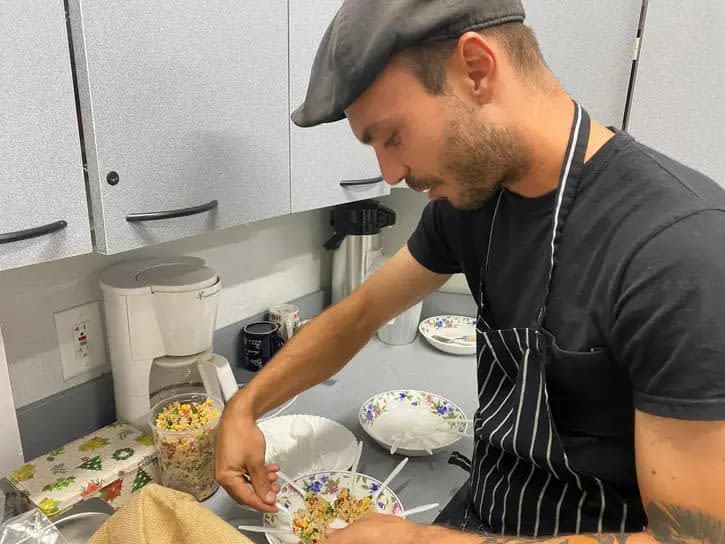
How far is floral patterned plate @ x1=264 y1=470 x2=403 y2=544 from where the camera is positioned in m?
0.95

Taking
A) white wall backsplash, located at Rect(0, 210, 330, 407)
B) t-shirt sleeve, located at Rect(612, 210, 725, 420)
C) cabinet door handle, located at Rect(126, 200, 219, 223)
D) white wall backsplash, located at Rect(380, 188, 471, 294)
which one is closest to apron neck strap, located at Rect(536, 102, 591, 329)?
t-shirt sleeve, located at Rect(612, 210, 725, 420)

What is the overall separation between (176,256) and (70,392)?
1.05ft

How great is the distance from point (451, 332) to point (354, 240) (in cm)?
38

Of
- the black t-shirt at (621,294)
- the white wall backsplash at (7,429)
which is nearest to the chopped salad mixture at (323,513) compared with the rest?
the black t-shirt at (621,294)

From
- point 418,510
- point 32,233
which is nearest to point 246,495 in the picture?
point 418,510

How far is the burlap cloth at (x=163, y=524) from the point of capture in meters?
0.70

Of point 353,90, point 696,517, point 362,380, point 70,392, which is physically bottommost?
point 362,380

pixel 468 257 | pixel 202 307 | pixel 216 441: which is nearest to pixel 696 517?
pixel 468 257

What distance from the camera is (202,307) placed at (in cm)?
104

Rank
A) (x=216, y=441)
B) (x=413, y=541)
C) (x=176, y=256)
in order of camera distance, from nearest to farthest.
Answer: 1. (x=413, y=541)
2. (x=216, y=441)
3. (x=176, y=256)

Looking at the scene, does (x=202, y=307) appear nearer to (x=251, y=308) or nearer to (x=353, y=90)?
(x=251, y=308)

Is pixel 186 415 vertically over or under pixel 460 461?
over

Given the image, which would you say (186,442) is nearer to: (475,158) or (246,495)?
(246,495)

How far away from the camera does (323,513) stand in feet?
2.98
